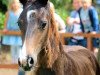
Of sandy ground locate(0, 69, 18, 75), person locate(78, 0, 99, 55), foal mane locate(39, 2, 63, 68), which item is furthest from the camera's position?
sandy ground locate(0, 69, 18, 75)

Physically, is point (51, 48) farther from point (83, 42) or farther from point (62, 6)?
point (62, 6)

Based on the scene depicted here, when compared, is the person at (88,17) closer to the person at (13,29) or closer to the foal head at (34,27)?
the person at (13,29)

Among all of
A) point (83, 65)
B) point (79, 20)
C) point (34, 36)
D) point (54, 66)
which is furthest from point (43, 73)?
point (79, 20)

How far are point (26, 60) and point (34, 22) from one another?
608mm

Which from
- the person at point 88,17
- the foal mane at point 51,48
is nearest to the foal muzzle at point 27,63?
the foal mane at point 51,48

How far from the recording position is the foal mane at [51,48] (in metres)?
Answer: 6.61

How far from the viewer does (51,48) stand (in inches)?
265

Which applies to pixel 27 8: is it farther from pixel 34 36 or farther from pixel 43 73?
pixel 43 73

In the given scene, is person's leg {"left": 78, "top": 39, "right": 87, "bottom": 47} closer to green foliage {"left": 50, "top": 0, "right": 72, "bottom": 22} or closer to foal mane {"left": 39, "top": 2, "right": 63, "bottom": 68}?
foal mane {"left": 39, "top": 2, "right": 63, "bottom": 68}

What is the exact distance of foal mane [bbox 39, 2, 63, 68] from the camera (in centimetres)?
661

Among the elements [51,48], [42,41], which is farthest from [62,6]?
[42,41]

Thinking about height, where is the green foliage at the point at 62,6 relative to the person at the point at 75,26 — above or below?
above

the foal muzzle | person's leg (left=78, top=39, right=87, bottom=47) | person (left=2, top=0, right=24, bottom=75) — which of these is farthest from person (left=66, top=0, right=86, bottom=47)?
the foal muzzle

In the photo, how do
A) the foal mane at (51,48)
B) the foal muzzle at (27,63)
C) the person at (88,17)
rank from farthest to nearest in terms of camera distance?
1. the person at (88,17)
2. the foal mane at (51,48)
3. the foal muzzle at (27,63)
